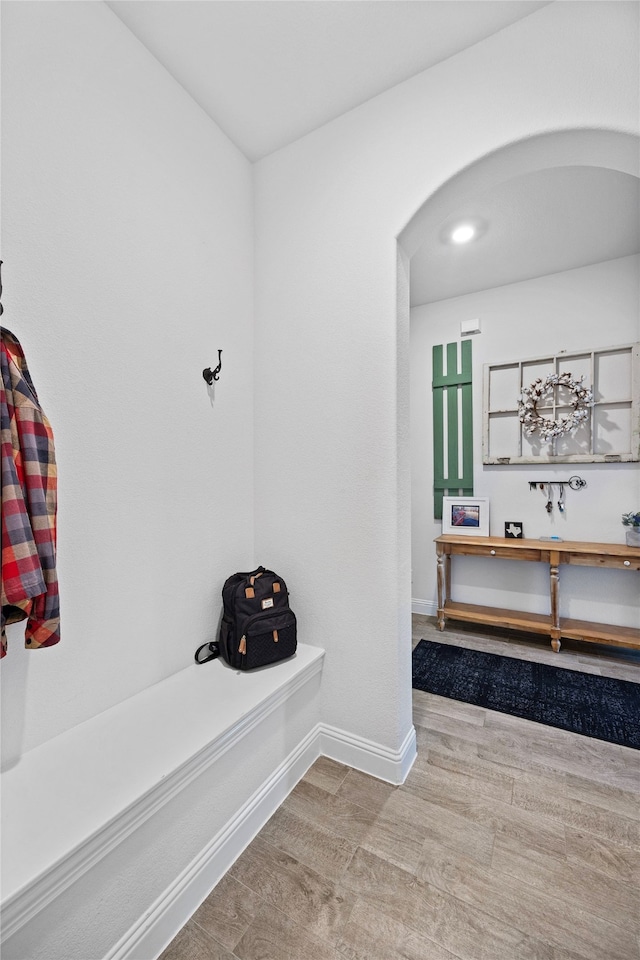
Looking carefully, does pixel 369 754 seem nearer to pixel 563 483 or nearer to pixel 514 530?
pixel 514 530

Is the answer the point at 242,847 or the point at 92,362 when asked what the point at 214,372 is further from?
the point at 242,847

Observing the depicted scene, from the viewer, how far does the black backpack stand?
1.55m

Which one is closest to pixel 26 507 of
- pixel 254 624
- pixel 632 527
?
pixel 254 624

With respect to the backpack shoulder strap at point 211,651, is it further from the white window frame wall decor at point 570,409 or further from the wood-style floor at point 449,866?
the white window frame wall decor at point 570,409

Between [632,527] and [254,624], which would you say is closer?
[254,624]

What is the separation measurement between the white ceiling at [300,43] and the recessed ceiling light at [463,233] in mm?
1038

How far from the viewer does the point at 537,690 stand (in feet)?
7.41

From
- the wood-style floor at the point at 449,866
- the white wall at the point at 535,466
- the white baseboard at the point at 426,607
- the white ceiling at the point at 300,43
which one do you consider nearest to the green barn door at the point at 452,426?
the white wall at the point at 535,466

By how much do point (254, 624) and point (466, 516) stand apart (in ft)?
7.47

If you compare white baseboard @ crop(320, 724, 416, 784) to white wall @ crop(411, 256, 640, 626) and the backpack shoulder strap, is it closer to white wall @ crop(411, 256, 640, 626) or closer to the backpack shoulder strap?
the backpack shoulder strap

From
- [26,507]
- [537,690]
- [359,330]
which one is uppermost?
[359,330]

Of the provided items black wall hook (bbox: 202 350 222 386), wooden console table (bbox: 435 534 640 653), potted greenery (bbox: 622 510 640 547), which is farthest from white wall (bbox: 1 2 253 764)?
potted greenery (bbox: 622 510 640 547)

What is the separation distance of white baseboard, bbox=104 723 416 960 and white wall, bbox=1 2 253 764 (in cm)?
53

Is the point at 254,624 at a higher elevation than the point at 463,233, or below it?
below
